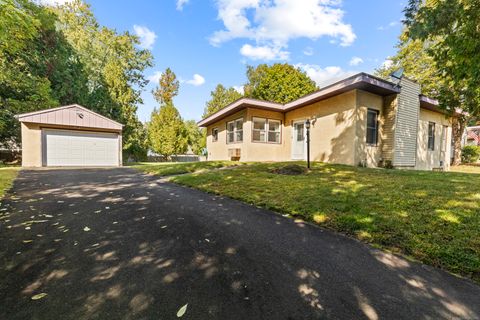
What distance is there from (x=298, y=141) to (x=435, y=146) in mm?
7665

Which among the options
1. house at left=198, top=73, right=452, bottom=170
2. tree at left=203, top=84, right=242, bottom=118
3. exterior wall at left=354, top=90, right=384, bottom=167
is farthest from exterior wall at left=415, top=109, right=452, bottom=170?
tree at left=203, top=84, right=242, bottom=118

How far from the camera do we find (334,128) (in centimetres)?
955

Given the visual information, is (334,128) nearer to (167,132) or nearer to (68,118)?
(68,118)

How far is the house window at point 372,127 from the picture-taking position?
9344 millimetres

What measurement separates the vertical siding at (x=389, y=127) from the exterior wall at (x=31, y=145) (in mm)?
18408

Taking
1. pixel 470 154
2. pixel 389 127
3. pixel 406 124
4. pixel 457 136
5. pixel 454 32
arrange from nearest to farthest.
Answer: pixel 454 32, pixel 389 127, pixel 406 124, pixel 457 136, pixel 470 154

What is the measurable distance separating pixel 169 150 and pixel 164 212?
68.0 ft

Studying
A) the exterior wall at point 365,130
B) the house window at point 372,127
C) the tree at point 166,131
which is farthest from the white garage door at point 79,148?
the house window at point 372,127

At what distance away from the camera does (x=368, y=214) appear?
10.9 ft

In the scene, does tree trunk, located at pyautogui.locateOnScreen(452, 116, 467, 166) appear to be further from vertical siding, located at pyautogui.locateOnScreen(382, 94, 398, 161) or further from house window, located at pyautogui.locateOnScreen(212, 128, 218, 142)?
house window, located at pyautogui.locateOnScreen(212, 128, 218, 142)

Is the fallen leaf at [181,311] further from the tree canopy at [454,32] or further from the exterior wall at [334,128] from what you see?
the exterior wall at [334,128]

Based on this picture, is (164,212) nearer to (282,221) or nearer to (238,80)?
(282,221)

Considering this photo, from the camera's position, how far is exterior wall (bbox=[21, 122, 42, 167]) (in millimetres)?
12445

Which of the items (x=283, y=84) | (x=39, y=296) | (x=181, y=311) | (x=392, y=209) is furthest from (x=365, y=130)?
(x=283, y=84)
